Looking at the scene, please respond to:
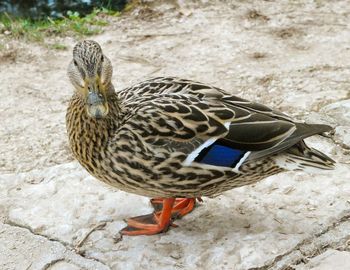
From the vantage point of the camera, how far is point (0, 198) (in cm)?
406

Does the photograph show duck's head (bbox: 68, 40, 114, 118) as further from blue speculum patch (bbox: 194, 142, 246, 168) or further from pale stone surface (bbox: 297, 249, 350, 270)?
pale stone surface (bbox: 297, 249, 350, 270)

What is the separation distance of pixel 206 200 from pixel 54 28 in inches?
117

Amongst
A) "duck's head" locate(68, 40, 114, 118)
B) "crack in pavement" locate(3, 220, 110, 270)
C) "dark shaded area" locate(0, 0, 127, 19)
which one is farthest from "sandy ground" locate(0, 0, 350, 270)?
"dark shaded area" locate(0, 0, 127, 19)

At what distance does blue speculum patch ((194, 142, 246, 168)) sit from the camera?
11.5 ft

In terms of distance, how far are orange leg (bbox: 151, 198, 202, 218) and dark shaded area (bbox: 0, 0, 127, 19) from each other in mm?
3569

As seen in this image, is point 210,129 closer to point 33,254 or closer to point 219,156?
point 219,156

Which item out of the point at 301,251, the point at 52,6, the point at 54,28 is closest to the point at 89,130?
the point at 301,251

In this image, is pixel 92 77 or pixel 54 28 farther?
pixel 54 28

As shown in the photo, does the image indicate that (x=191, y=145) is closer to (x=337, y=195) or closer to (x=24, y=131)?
(x=337, y=195)

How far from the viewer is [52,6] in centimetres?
784

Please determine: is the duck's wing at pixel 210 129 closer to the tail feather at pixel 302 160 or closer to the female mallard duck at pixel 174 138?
the female mallard duck at pixel 174 138

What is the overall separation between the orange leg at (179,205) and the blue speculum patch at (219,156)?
50 centimetres

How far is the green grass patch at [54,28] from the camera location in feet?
20.5

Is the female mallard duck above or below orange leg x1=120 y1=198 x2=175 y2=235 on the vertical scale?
above
